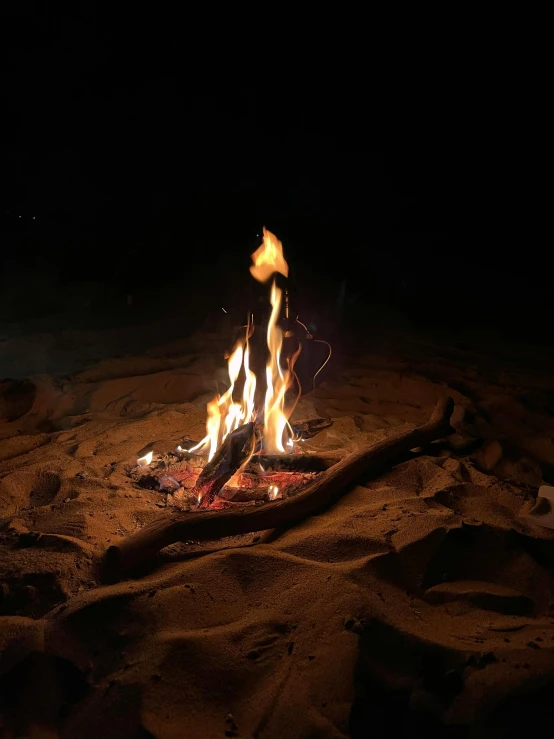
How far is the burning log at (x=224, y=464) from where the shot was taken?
10.3ft

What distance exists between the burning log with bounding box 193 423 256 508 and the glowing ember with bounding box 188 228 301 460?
0.80 ft

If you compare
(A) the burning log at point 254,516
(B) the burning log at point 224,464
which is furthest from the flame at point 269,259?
(A) the burning log at point 254,516

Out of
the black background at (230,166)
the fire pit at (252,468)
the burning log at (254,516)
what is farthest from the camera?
the black background at (230,166)

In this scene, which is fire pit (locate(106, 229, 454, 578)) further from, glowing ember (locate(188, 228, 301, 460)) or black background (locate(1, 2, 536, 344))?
black background (locate(1, 2, 536, 344))

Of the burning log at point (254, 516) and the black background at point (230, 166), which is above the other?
the black background at point (230, 166)

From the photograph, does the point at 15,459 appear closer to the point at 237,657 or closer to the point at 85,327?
the point at 237,657

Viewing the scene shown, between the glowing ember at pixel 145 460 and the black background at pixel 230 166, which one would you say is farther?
the black background at pixel 230 166

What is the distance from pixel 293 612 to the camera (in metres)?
2.05

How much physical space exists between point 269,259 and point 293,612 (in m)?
3.03

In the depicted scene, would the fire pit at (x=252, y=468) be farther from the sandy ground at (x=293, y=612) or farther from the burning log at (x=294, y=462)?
the sandy ground at (x=293, y=612)

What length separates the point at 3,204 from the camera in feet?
43.1

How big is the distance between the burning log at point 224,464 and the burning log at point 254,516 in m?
0.52

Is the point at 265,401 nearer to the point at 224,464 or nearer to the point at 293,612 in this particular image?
the point at 224,464

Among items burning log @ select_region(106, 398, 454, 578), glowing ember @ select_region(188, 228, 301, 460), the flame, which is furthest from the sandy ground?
the flame
